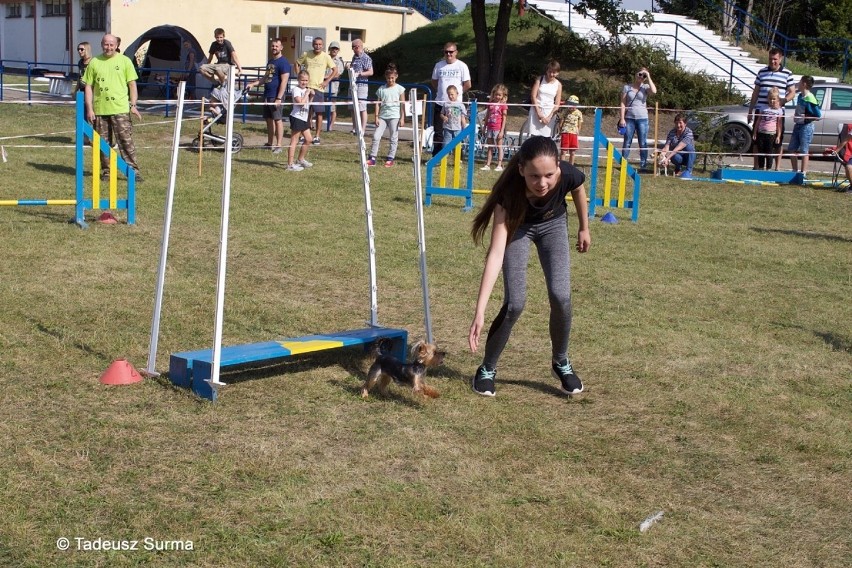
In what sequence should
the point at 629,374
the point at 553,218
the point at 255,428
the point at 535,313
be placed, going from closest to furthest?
the point at 255,428 → the point at 553,218 → the point at 629,374 → the point at 535,313

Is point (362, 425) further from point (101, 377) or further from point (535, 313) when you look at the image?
point (535, 313)

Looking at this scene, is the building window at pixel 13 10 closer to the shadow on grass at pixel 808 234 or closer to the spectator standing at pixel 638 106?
the spectator standing at pixel 638 106

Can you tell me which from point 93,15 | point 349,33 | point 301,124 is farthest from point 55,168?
point 349,33

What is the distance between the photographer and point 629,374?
21.8 feet

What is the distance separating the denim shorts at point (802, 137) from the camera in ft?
62.3

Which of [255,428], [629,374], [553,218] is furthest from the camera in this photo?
[629,374]

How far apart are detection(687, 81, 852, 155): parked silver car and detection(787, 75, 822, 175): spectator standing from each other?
3.76ft

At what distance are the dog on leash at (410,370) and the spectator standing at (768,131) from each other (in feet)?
47.0

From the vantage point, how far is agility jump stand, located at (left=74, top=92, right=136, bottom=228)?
406 inches

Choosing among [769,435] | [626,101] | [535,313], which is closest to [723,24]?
[626,101]

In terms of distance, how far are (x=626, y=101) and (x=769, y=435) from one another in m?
13.4

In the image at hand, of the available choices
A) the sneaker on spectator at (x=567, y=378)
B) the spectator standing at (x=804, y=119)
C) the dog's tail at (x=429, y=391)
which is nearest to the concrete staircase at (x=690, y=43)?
the spectator standing at (x=804, y=119)

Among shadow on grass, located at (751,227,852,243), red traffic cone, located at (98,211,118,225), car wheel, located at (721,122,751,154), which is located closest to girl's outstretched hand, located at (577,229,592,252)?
red traffic cone, located at (98,211,118,225)

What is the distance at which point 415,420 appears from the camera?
5.57 metres
